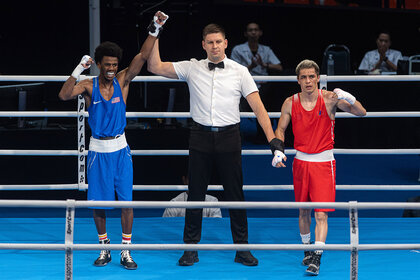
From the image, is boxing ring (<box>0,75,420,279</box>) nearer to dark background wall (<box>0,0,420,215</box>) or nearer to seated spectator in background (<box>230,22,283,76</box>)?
dark background wall (<box>0,0,420,215</box>)

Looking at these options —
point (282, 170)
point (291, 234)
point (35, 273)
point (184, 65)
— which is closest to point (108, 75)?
point (184, 65)

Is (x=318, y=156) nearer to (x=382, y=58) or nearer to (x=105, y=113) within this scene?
(x=105, y=113)

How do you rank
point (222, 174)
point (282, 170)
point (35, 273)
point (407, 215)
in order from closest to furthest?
point (35, 273), point (222, 174), point (407, 215), point (282, 170)

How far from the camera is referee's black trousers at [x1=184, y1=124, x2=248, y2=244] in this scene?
4574 millimetres

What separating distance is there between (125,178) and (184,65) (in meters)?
0.89

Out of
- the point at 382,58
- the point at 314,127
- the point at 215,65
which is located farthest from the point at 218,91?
the point at 382,58

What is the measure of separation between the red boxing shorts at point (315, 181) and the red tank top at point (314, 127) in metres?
0.10

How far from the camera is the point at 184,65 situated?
4719mm

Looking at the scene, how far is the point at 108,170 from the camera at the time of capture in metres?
4.57

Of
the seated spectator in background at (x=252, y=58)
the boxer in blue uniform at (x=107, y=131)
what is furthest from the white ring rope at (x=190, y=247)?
the seated spectator in background at (x=252, y=58)

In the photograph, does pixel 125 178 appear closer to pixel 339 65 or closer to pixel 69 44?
pixel 339 65

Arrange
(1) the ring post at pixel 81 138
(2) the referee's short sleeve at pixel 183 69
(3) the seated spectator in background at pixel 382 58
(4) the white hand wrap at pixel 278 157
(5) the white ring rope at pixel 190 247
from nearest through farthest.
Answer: (5) the white ring rope at pixel 190 247, (4) the white hand wrap at pixel 278 157, (2) the referee's short sleeve at pixel 183 69, (1) the ring post at pixel 81 138, (3) the seated spectator in background at pixel 382 58

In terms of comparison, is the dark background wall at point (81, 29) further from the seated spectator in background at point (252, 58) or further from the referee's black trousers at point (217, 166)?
the referee's black trousers at point (217, 166)

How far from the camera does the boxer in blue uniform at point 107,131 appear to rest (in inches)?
178
